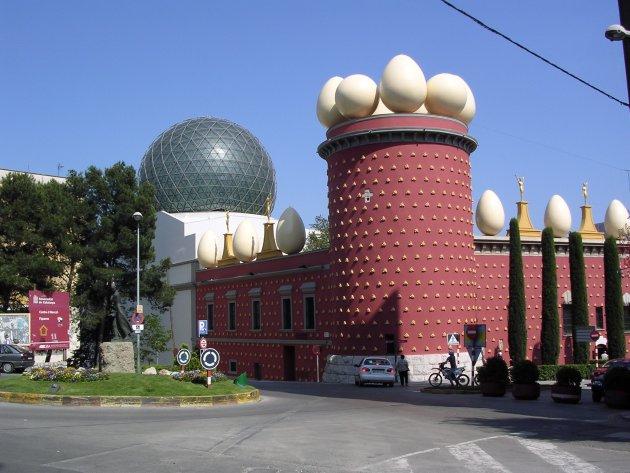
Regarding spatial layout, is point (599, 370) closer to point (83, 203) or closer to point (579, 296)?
point (579, 296)

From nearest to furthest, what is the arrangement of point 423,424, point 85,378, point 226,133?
point 423,424, point 85,378, point 226,133

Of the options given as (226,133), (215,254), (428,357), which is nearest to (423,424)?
(428,357)

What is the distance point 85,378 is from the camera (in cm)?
2402

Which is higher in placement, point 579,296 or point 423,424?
point 579,296

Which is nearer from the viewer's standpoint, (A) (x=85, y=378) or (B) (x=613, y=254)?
(A) (x=85, y=378)

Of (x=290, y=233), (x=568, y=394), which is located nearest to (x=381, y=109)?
(x=290, y=233)

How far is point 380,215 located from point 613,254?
43.5 feet

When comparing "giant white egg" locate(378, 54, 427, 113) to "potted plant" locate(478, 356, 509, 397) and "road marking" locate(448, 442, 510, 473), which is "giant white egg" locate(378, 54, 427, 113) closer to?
"potted plant" locate(478, 356, 509, 397)

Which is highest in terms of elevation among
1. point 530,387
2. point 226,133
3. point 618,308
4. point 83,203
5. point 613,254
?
point 226,133

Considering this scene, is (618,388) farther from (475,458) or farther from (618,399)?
(475,458)

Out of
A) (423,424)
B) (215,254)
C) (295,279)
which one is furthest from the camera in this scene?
(215,254)

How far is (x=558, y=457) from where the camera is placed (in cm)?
1266

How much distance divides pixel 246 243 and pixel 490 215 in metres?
16.9

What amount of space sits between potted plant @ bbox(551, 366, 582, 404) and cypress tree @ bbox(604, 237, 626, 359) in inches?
666
